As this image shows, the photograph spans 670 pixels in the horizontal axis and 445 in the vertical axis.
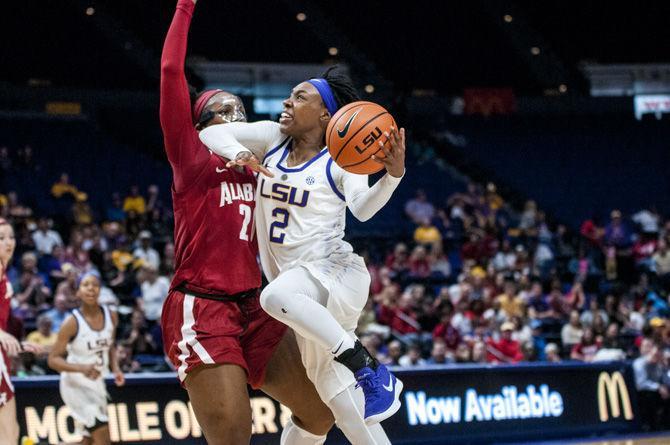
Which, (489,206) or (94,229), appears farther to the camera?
(489,206)

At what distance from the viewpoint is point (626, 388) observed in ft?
40.1

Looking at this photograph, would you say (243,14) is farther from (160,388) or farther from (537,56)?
(160,388)

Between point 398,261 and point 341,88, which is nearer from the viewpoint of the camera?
point 341,88

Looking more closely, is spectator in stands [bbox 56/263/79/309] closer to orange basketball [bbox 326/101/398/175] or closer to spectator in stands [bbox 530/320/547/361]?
spectator in stands [bbox 530/320/547/361]

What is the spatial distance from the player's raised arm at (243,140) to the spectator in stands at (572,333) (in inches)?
428

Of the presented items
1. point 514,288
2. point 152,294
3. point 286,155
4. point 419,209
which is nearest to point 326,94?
point 286,155

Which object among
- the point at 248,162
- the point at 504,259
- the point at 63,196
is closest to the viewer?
the point at 248,162

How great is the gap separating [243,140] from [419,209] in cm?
1588

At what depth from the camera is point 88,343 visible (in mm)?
8305

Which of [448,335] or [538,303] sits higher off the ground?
[538,303]

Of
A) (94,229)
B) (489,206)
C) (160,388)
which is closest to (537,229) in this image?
(489,206)

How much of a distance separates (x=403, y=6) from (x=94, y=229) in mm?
12726

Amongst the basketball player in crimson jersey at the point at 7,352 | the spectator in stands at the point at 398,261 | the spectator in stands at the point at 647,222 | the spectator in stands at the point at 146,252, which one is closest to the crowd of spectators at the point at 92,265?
the spectator in stands at the point at 146,252

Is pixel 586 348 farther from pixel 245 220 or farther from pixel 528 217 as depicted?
pixel 245 220
